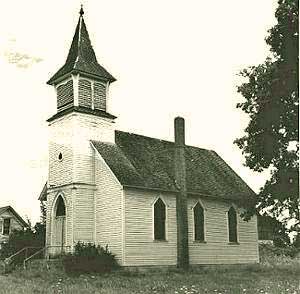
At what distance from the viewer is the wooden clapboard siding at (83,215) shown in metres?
29.2

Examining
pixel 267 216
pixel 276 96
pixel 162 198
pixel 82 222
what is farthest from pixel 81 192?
pixel 276 96

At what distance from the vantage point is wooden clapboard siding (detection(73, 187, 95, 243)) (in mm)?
29188

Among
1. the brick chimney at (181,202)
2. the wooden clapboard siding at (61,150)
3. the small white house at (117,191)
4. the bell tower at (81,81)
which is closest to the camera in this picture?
the small white house at (117,191)

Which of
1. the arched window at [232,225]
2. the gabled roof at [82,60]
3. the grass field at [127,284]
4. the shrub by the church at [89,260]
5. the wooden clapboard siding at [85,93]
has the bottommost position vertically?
the grass field at [127,284]

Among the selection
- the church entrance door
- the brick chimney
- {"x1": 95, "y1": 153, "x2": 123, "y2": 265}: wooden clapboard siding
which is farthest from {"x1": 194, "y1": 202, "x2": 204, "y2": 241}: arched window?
the church entrance door

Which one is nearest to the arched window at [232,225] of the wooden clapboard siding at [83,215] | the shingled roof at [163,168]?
the shingled roof at [163,168]

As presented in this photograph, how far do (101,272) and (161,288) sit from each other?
800 cm

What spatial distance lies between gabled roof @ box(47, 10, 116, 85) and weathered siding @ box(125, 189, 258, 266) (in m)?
7.75

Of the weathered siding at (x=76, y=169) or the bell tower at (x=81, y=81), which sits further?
the bell tower at (x=81, y=81)

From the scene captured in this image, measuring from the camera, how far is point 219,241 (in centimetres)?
3434

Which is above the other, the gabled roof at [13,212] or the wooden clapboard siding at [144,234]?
the gabled roof at [13,212]

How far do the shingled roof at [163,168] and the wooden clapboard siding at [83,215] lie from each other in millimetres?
2321

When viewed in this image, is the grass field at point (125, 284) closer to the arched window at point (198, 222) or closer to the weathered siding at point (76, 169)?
the weathered siding at point (76, 169)

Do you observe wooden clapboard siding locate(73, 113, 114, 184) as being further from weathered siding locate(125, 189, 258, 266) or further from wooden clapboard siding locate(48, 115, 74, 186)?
weathered siding locate(125, 189, 258, 266)
